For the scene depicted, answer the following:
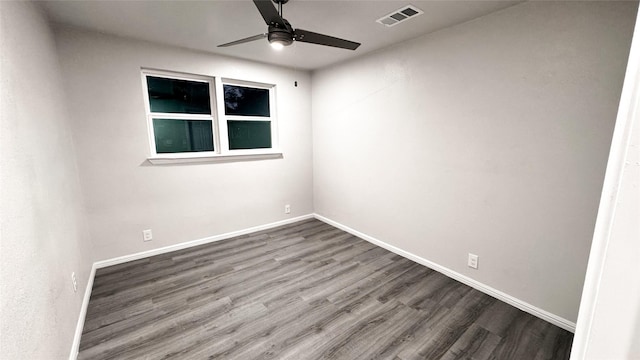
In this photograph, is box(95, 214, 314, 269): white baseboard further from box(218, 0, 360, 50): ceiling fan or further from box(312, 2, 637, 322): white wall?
box(218, 0, 360, 50): ceiling fan

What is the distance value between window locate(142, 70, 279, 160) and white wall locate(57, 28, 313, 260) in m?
0.15

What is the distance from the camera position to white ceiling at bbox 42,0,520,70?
2.06 meters

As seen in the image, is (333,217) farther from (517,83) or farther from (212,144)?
(517,83)

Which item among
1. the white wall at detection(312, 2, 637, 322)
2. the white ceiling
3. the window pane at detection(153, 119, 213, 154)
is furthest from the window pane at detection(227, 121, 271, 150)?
the white wall at detection(312, 2, 637, 322)

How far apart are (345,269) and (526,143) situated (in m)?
2.03

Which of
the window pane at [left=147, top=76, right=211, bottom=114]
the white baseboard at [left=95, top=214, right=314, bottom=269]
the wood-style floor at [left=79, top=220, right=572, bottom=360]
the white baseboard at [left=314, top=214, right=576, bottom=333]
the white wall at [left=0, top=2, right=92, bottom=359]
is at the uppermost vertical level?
the window pane at [left=147, top=76, right=211, bottom=114]

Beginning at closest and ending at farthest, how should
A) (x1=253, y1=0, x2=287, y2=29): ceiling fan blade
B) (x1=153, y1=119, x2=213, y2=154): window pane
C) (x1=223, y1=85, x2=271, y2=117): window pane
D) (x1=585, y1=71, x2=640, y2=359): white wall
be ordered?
(x1=585, y1=71, x2=640, y2=359): white wall → (x1=253, y1=0, x2=287, y2=29): ceiling fan blade → (x1=153, y1=119, x2=213, y2=154): window pane → (x1=223, y1=85, x2=271, y2=117): window pane

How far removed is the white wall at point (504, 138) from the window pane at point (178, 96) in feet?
6.69

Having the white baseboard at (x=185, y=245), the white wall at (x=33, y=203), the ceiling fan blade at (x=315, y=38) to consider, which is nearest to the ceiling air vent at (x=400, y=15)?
the ceiling fan blade at (x=315, y=38)

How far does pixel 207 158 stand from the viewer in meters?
3.45

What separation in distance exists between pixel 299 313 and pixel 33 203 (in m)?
1.86

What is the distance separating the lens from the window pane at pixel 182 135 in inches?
128

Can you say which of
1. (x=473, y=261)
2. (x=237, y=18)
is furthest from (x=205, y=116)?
(x=473, y=261)

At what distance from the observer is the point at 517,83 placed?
2119 millimetres
